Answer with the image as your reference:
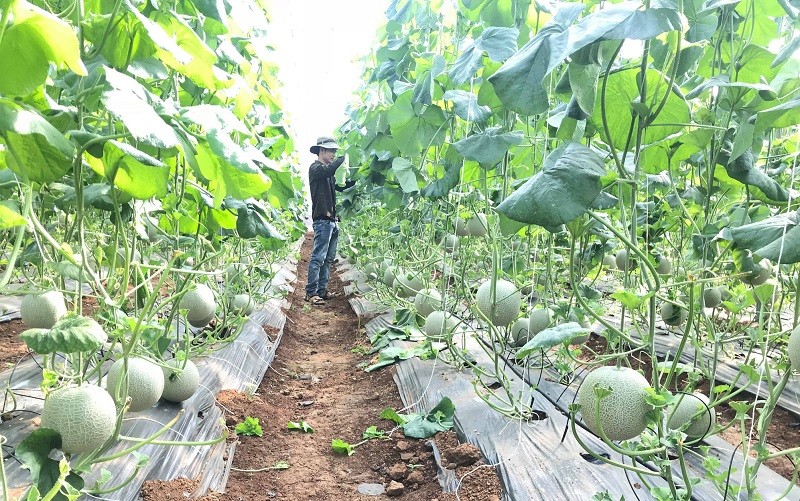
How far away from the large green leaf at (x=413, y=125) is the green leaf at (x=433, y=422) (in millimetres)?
1321

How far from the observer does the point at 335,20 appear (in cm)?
1230

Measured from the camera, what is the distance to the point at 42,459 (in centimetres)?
149

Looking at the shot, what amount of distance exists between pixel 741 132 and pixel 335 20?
466 inches

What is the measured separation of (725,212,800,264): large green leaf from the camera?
1228 millimetres

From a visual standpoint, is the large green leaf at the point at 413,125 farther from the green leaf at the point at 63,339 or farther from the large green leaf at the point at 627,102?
the green leaf at the point at 63,339

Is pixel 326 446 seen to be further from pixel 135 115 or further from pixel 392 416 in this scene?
pixel 135 115

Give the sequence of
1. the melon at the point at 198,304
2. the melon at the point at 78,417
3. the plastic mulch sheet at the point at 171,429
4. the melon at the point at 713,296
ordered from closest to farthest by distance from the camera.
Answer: the melon at the point at 78,417 < the plastic mulch sheet at the point at 171,429 < the melon at the point at 198,304 < the melon at the point at 713,296

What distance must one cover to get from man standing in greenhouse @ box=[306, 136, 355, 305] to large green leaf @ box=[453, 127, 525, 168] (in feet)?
18.0

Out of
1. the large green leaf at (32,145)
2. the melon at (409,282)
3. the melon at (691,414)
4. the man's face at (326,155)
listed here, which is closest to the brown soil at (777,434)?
the melon at (691,414)

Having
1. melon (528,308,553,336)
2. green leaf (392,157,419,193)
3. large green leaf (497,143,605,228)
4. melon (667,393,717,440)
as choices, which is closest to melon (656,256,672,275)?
melon (528,308,553,336)

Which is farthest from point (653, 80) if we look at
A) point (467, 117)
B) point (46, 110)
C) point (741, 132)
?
point (46, 110)

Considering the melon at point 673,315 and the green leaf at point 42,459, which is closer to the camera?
the green leaf at point 42,459

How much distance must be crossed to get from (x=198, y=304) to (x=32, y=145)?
1.73m

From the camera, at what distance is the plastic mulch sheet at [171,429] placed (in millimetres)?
2058
